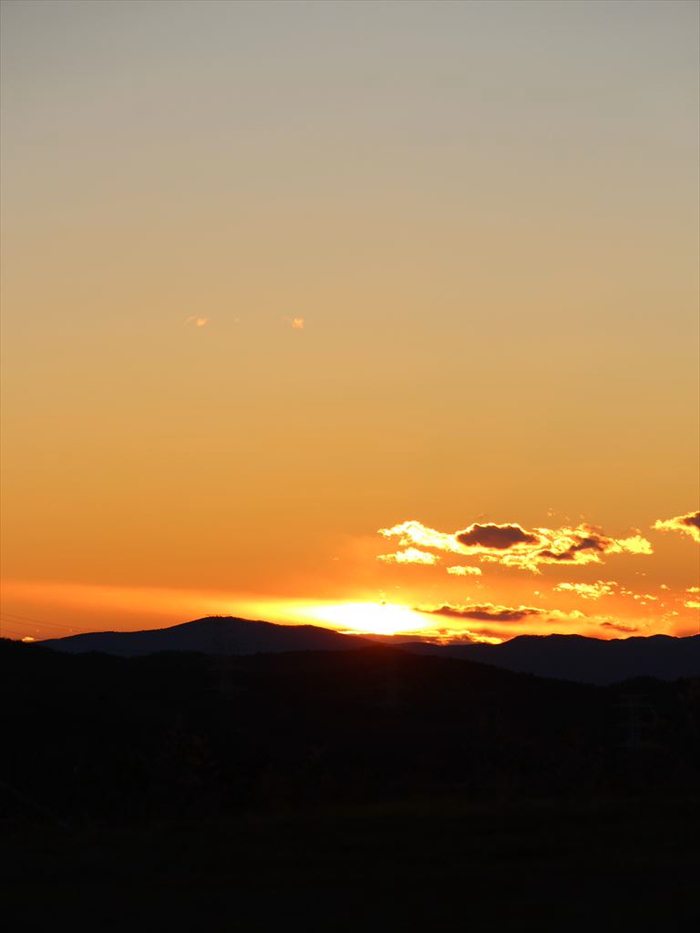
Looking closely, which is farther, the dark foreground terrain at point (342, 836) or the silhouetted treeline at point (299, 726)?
the silhouetted treeline at point (299, 726)

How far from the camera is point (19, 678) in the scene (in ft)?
191

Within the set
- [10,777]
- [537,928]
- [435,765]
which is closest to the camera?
[537,928]

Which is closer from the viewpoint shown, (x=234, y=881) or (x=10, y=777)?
(x=234, y=881)

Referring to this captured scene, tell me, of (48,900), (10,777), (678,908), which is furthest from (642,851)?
(10,777)

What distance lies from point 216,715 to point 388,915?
44.0 metres

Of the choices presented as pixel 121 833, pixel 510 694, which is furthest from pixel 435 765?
pixel 121 833

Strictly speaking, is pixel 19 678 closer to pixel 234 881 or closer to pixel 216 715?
pixel 216 715

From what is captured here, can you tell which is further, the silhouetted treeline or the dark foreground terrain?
the silhouetted treeline

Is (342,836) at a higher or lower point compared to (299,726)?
lower

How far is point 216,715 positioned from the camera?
53.8m

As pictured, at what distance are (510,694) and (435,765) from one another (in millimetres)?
15464

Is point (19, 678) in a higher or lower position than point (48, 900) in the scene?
higher

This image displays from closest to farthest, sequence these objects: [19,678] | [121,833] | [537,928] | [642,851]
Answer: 1. [537,928]
2. [642,851]
3. [121,833]
4. [19,678]

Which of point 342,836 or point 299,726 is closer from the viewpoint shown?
point 342,836
